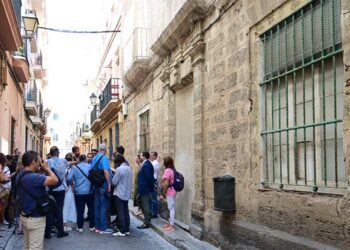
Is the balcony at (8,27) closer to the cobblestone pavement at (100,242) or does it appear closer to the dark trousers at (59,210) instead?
the dark trousers at (59,210)

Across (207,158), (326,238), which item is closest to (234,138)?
(207,158)

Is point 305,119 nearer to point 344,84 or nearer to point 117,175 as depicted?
point 344,84

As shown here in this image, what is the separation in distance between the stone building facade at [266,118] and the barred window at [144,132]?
376 centimetres

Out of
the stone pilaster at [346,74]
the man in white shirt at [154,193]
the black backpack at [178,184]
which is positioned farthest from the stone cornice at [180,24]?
the stone pilaster at [346,74]

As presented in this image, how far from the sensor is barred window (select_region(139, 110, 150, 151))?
1427 centimetres

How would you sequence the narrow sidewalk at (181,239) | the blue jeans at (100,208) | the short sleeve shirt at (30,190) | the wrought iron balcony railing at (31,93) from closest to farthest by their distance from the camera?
the short sleeve shirt at (30,190) → the narrow sidewalk at (181,239) → the blue jeans at (100,208) → the wrought iron balcony railing at (31,93)

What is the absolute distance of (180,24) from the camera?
31.8ft

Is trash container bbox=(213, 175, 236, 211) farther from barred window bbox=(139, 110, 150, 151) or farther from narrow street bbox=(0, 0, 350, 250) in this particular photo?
barred window bbox=(139, 110, 150, 151)

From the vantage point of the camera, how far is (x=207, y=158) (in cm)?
852

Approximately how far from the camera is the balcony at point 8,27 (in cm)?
982

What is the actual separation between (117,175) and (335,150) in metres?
5.13

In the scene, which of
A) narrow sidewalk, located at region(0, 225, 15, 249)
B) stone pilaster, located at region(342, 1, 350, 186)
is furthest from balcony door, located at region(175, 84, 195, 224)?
stone pilaster, located at region(342, 1, 350, 186)

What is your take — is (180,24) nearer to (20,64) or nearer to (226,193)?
(226,193)

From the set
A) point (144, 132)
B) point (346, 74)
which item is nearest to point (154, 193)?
point (144, 132)
